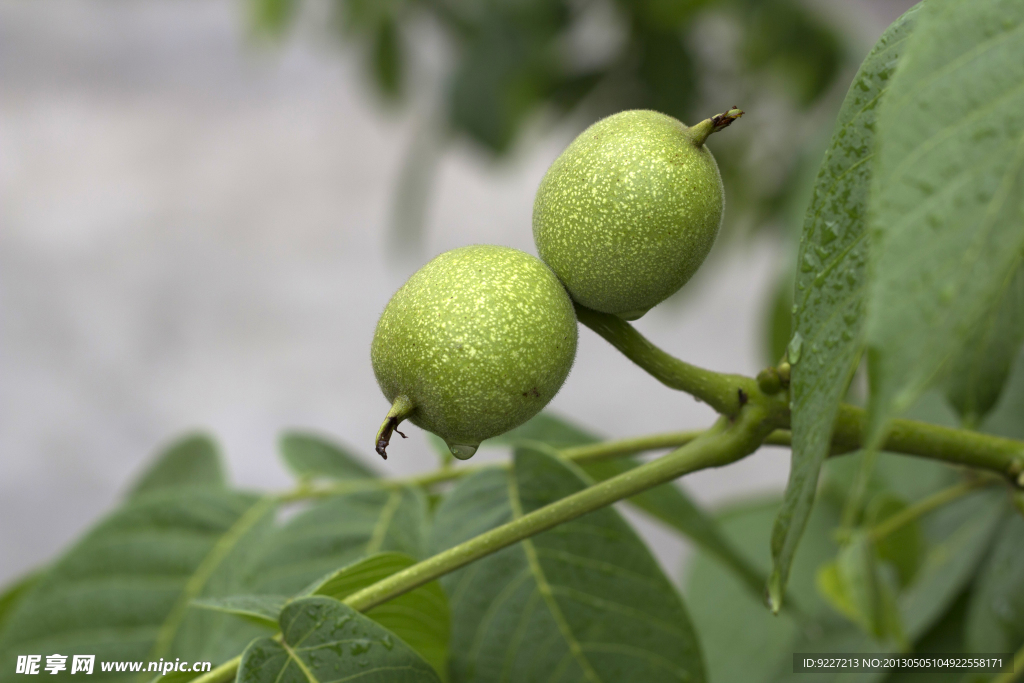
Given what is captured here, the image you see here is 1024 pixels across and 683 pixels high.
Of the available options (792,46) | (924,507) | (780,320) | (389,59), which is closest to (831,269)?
(924,507)

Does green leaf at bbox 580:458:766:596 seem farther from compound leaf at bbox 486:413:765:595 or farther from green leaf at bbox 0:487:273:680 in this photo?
green leaf at bbox 0:487:273:680

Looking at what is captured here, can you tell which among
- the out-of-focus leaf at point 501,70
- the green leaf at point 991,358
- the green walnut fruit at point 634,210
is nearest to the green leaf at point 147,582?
the green walnut fruit at point 634,210

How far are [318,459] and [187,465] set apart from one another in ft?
0.45

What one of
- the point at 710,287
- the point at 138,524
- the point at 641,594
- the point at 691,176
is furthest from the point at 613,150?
the point at 710,287

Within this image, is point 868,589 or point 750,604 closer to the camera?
point 868,589

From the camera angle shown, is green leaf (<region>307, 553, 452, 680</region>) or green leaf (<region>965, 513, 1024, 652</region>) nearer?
green leaf (<region>307, 553, 452, 680</region>)

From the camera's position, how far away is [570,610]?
349 mm

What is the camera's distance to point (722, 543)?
449 millimetres

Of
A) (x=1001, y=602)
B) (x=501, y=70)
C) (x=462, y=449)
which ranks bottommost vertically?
(x=1001, y=602)

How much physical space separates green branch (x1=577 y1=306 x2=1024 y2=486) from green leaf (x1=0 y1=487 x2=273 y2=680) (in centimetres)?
23

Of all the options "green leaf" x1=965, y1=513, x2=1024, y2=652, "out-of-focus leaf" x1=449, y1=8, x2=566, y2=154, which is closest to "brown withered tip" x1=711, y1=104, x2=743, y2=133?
"green leaf" x1=965, y1=513, x2=1024, y2=652

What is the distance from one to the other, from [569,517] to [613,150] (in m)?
0.12

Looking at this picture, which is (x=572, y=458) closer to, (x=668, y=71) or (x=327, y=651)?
(x=327, y=651)

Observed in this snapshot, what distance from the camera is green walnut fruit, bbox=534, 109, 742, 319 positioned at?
0.25 metres
